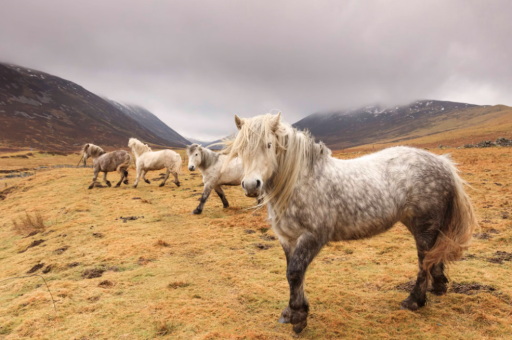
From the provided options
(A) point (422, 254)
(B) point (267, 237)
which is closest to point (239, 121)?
(A) point (422, 254)

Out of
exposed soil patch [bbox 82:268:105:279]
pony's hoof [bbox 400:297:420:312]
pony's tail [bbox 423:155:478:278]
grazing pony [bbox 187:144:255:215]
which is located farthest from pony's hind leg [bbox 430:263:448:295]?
grazing pony [bbox 187:144:255:215]

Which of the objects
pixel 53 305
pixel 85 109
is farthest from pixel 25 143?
pixel 53 305

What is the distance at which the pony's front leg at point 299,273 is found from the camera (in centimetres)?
323

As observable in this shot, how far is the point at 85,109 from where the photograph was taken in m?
170

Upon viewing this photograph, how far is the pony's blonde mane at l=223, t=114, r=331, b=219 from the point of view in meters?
3.15

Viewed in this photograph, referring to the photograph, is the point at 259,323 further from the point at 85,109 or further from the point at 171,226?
the point at 85,109

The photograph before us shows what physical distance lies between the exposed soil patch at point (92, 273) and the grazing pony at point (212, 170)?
5.05 meters

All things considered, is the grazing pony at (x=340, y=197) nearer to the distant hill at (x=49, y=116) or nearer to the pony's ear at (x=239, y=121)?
the pony's ear at (x=239, y=121)

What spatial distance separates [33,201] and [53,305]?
43.2ft

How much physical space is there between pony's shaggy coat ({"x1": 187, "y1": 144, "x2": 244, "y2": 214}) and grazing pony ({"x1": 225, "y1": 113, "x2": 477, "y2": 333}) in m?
6.90

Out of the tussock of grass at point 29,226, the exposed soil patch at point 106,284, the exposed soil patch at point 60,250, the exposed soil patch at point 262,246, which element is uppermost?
the tussock of grass at point 29,226

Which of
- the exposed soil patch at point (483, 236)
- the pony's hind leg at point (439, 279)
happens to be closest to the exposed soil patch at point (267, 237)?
the pony's hind leg at point (439, 279)

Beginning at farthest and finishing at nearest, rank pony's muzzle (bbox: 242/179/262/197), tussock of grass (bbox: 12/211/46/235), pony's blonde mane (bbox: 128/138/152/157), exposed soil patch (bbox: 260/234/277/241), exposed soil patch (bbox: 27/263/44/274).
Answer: pony's blonde mane (bbox: 128/138/152/157) < tussock of grass (bbox: 12/211/46/235) < exposed soil patch (bbox: 260/234/277/241) < exposed soil patch (bbox: 27/263/44/274) < pony's muzzle (bbox: 242/179/262/197)

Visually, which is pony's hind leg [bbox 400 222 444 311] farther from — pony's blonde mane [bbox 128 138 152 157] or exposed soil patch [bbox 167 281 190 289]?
pony's blonde mane [bbox 128 138 152 157]
